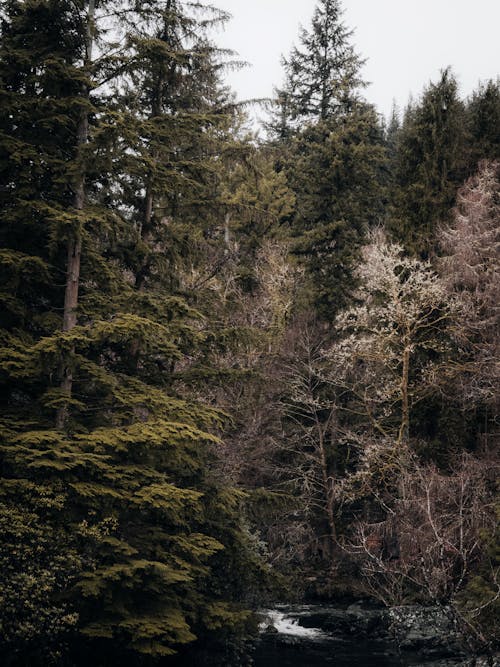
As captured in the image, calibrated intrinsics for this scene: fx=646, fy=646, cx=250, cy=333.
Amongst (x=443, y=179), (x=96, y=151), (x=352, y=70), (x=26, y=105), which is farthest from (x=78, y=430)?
(x=352, y=70)

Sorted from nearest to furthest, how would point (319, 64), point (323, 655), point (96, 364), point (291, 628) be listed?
point (96, 364), point (323, 655), point (291, 628), point (319, 64)

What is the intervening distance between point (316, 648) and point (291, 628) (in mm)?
2181

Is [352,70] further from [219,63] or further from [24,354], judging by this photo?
[24,354]

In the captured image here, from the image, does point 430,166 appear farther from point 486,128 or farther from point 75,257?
point 75,257

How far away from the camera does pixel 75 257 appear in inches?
498

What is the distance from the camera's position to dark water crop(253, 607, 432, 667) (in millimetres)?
17906

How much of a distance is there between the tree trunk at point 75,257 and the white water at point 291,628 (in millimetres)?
11895

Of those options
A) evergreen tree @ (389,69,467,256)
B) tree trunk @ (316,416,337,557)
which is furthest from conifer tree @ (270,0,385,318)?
tree trunk @ (316,416,337,557)

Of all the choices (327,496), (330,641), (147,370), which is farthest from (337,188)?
(330,641)

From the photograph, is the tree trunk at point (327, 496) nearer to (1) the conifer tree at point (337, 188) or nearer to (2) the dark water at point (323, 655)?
(1) the conifer tree at point (337, 188)

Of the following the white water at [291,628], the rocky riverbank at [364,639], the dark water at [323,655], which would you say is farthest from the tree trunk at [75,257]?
the white water at [291,628]

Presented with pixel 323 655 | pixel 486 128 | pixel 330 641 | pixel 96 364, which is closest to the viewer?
pixel 96 364

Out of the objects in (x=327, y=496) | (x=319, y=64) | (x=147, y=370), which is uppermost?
(x=319, y=64)

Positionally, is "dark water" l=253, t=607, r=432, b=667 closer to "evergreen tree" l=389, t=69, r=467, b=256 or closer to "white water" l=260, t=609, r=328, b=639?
"white water" l=260, t=609, r=328, b=639
